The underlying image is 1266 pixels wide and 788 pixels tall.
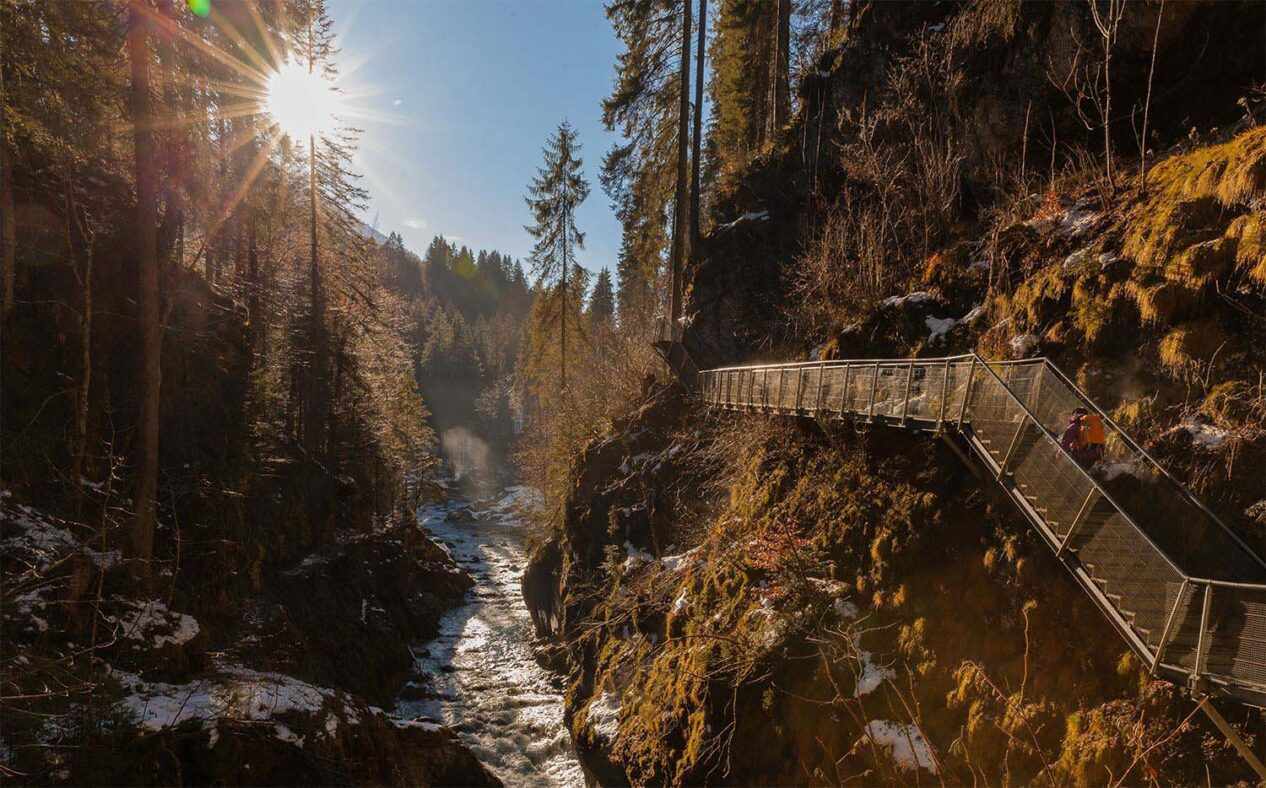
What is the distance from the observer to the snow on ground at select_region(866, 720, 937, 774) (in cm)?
634

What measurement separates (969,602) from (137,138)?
14831 millimetres

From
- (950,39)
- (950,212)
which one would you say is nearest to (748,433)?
(950,212)

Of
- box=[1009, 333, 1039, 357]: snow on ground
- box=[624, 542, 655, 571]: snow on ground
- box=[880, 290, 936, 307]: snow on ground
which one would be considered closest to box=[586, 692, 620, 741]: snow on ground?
box=[624, 542, 655, 571]: snow on ground

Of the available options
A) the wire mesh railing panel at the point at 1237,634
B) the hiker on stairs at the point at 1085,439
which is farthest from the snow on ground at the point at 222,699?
the hiker on stairs at the point at 1085,439

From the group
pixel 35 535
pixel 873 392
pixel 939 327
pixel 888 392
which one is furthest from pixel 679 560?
pixel 35 535

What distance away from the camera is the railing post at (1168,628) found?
457 cm

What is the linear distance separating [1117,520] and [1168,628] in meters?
0.99

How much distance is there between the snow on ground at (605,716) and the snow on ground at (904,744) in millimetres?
5513

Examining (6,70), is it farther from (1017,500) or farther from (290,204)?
(1017,500)

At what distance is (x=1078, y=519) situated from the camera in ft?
18.5

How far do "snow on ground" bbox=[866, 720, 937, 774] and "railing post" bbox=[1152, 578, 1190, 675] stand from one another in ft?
8.30

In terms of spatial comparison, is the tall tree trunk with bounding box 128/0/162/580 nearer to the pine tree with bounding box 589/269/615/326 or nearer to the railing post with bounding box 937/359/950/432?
the railing post with bounding box 937/359/950/432

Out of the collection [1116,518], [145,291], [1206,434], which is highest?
[145,291]

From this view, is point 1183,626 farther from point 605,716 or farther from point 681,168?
point 681,168
